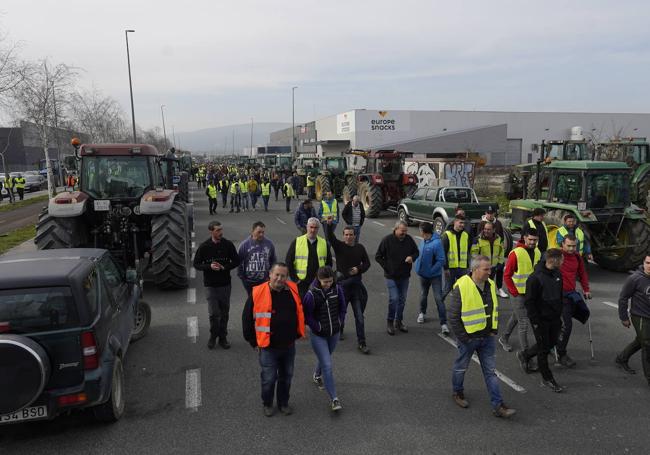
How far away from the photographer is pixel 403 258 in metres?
6.79

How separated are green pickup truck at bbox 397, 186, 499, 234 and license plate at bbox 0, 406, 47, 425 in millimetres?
10683

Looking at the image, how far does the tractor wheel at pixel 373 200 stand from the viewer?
→ 19842 mm

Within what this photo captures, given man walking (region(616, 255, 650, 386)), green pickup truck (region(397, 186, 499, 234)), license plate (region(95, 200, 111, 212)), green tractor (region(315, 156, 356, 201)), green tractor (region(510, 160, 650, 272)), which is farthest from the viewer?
green tractor (region(315, 156, 356, 201))

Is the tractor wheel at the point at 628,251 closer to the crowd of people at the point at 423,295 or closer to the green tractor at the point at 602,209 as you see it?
the green tractor at the point at 602,209

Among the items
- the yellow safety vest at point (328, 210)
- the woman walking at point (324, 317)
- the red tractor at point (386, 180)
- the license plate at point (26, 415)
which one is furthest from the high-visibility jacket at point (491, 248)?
the red tractor at point (386, 180)

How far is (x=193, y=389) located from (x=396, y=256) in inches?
123

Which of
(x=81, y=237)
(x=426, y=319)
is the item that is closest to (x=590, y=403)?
(x=426, y=319)

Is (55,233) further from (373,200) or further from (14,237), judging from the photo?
(373,200)

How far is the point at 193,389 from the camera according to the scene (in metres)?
5.37

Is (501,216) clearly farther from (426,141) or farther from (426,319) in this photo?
(426,141)

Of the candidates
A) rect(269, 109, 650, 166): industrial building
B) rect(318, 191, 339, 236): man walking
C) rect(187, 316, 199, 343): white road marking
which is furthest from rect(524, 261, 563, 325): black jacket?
rect(269, 109, 650, 166): industrial building

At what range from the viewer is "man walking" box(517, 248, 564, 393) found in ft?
17.0

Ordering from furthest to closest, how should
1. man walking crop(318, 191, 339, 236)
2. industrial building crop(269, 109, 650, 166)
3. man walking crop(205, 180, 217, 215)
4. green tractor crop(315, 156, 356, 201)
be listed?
industrial building crop(269, 109, 650, 166)
green tractor crop(315, 156, 356, 201)
man walking crop(205, 180, 217, 215)
man walking crop(318, 191, 339, 236)

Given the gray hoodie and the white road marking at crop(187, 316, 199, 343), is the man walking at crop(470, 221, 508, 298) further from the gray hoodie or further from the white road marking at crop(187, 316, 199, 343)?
the white road marking at crop(187, 316, 199, 343)
